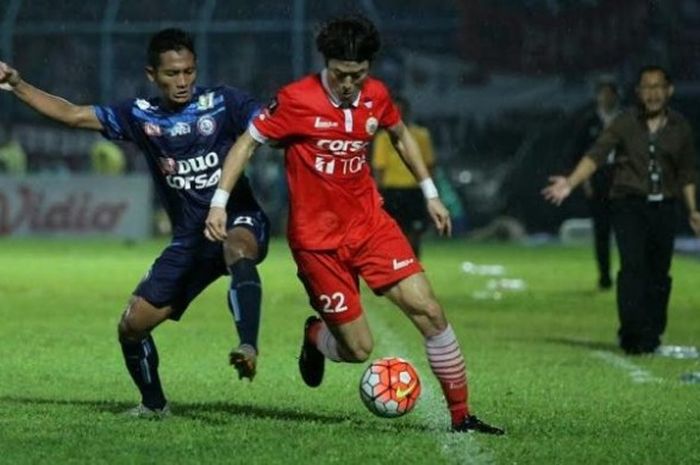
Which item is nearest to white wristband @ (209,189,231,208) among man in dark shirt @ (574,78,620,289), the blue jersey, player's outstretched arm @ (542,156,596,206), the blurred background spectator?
the blue jersey

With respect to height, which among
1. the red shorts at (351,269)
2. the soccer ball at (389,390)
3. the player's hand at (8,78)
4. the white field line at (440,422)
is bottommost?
the white field line at (440,422)

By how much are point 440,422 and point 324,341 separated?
2.39ft

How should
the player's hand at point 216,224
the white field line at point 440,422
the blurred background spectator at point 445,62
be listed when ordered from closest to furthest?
the white field line at point 440,422 → the player's hand at point 216,224 → the blurred background spectator at point 445,62

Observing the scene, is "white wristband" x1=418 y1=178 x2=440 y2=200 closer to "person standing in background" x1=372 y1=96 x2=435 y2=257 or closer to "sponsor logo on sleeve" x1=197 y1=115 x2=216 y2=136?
"sponsor logo on sleeve" x1=197 y1=115 x2=216 y2=136

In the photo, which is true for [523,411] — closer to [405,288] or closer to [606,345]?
[405,288]

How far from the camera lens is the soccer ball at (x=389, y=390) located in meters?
9.72

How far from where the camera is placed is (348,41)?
30.8 ft

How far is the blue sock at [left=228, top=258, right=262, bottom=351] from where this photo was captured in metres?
9.83

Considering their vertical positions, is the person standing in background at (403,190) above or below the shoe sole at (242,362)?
below

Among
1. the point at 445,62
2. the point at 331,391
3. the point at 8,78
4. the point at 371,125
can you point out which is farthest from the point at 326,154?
the point at 445,62

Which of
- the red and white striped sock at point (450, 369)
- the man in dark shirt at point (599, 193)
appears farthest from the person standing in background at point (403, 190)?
the red and white striped sock at point (450, 369)

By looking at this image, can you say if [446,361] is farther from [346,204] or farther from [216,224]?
[216,224]

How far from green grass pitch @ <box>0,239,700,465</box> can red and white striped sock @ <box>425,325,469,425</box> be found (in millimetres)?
210

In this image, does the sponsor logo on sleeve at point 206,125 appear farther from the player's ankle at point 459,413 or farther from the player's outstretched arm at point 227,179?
the player's ankle at point 459,413
